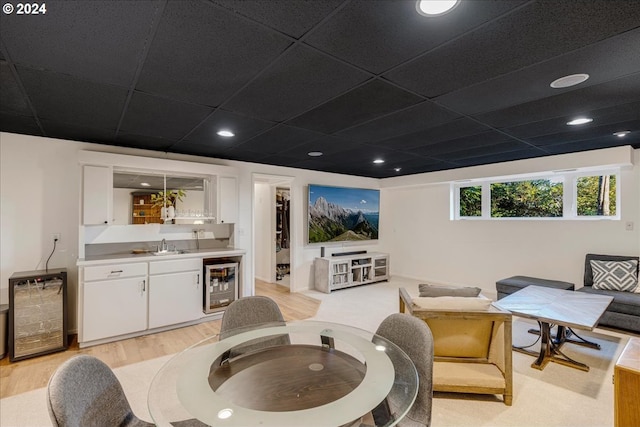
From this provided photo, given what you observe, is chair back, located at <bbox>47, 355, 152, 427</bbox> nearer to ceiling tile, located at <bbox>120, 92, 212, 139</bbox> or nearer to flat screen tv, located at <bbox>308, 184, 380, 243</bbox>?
ceiling tile, located at <bbox>120, 92, 212, 139</bbox>

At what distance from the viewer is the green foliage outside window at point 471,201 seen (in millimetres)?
5918

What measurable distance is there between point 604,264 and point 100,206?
652 cm

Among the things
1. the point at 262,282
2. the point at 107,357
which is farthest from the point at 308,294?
the point at 107,357

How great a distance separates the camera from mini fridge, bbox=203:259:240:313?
13.6ft

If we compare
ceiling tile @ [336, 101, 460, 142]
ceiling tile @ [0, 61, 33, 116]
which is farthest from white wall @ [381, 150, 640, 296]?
ceiling tile @ [0, 61, 33, 116]

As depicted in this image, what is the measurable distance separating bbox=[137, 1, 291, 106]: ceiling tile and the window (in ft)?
16.3

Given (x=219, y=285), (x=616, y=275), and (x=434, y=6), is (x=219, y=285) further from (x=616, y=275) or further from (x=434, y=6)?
(x=616, y=275)

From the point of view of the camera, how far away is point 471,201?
6.04 meters

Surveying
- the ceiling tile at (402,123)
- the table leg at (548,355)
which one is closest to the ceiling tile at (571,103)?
the ceiling tile at (402,123)

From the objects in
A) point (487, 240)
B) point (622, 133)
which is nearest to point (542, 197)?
point (487, 240)

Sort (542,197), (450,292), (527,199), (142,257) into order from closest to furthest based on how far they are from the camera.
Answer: (450,292) → (142,257) → (542,197) → (527,199)

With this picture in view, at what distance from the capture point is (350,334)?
7.00ft

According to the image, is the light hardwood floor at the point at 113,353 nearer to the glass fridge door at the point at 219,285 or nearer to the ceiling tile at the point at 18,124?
the glass fridge door at the point at 219,285

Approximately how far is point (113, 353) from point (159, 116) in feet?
8.18
